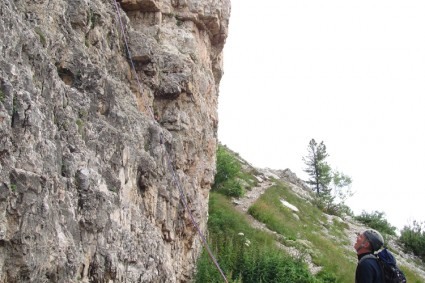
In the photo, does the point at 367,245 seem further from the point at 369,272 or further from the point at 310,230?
the point at 310,230

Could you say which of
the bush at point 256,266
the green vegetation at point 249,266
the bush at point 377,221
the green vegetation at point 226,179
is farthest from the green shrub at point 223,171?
the bush at point 377,221

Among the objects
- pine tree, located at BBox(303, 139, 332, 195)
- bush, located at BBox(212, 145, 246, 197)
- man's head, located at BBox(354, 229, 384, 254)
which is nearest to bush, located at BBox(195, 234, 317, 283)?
man's head, located at BBox(354, 229, 384, 254)

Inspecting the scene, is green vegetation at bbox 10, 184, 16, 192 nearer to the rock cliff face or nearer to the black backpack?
the rock cliff face

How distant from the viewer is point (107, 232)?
7.00 meters

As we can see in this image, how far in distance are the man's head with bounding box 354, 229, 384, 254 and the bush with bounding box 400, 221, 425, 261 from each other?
35993mm

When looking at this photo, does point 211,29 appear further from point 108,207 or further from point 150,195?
point 108,207

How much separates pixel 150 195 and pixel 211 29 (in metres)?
8.32

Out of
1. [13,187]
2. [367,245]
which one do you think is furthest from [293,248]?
[13,187]

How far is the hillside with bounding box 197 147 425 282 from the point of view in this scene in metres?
15.2

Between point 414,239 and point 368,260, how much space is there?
A: 36.8 meters

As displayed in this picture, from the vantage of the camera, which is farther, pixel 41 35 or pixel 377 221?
pixel 377 221

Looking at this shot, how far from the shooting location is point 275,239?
75.7ft

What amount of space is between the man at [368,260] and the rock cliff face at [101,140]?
12.4 feet

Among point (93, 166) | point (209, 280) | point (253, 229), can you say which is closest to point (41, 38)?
point (93, 166)
